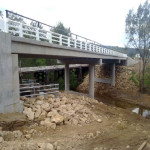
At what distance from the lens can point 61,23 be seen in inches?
1459

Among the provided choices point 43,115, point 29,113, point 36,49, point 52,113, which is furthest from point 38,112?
point 36,49

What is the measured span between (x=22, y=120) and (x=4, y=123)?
70cm

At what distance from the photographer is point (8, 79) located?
5344mm

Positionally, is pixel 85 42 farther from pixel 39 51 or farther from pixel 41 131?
pixel 41 131

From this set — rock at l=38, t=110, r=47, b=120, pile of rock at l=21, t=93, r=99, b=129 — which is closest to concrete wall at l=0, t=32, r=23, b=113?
pile of rock at l=21, t=93, r=99, b=129

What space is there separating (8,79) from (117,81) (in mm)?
20338

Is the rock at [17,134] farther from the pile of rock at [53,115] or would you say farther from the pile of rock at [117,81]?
the pile of rock at [117,81]

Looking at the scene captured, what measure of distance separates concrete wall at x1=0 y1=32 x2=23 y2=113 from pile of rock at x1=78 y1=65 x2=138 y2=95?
17473 mm

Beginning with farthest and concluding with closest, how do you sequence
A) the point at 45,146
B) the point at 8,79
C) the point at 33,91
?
the point at 33,91 → the point at 8,79 → the point at 45,146

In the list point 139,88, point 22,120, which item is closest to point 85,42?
point 22,120

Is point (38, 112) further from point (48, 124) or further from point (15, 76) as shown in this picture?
point (15, 76)

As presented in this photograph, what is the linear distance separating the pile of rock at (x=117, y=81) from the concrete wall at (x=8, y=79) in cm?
1747

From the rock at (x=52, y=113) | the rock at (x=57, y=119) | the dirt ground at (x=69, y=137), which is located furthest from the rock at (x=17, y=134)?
the rock at (x=52, y=113)

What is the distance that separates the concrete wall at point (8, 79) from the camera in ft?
16.8
